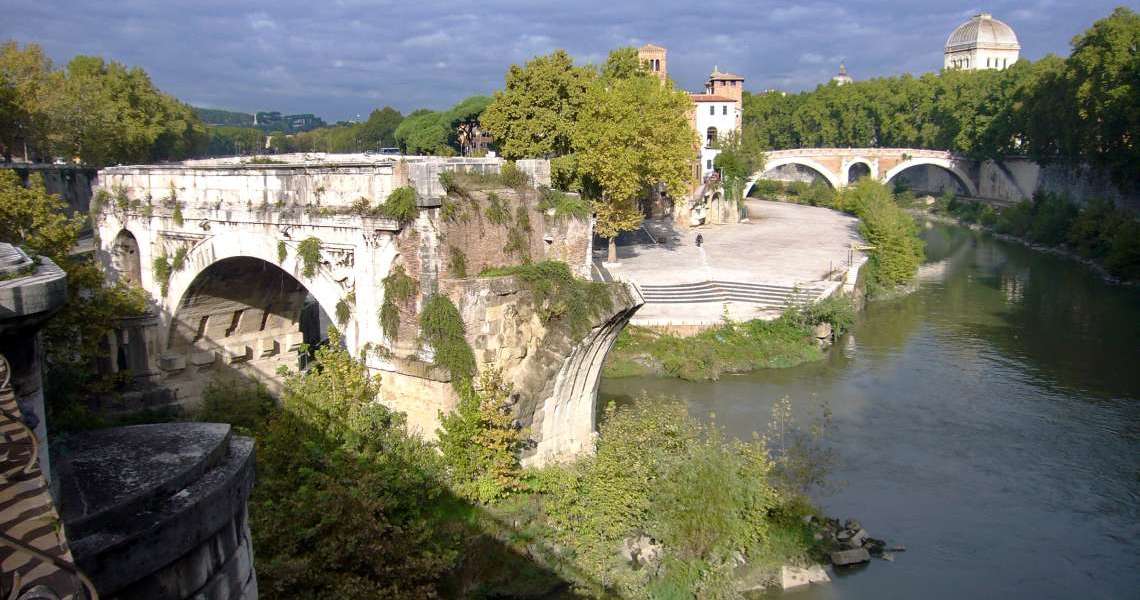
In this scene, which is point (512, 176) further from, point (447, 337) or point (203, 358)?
point (203, 358)

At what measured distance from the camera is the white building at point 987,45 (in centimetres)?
7381

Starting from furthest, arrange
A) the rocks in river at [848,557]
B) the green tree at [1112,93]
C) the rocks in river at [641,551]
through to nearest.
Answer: the green tree at [1112,93]
the rocks in river at [848,557]
the rocks in river at [641,551]

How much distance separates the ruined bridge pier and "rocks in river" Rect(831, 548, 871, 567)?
3253 mm

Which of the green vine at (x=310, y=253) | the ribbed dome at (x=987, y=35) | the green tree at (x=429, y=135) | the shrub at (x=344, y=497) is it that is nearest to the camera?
the shrub at (x=344, y=497)

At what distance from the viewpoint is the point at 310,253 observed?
9.66 m

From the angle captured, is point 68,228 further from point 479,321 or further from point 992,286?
point 992,286

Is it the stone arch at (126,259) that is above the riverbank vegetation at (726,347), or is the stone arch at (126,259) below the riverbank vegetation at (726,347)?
above

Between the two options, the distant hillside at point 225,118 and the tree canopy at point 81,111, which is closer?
the tree canopy at point 81,111

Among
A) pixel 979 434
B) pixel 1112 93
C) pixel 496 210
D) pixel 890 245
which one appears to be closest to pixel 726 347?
pixel 979 434

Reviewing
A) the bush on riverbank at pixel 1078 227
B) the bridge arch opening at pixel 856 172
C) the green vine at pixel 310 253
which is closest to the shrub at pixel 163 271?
the green vine at pixel 310 253

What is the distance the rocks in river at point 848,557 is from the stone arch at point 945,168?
142 ft

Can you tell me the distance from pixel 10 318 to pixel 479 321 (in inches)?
254

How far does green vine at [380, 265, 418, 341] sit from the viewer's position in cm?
887

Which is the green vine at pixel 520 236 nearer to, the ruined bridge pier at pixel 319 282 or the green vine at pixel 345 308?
the ruined bridge pier at pixel 319 282
